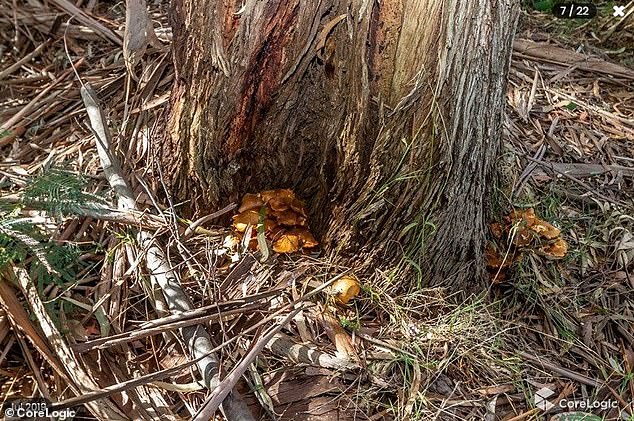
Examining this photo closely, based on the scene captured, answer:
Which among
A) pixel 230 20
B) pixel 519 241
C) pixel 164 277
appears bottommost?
pixel 164 277

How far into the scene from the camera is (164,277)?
2.36 meters

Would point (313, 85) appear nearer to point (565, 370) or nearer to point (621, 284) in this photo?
point (565, 370)

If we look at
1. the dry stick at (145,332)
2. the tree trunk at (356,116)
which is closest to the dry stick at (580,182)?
the tree trunk at (356,116)

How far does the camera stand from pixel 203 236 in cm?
262

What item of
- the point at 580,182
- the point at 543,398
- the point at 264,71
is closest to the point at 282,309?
the point at 264,71

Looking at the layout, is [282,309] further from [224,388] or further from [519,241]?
[519,241]

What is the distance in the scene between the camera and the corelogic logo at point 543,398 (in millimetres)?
2412

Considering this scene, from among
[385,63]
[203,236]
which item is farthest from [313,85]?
[203,236]

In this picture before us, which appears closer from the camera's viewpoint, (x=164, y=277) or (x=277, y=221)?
(x=164, y=277)

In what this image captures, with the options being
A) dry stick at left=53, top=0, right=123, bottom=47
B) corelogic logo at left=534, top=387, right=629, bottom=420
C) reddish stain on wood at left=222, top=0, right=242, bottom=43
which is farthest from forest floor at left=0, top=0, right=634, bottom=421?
reddish stain on wood at left=222, top=0, right=242, bottom=43

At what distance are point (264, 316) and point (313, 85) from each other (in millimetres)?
847

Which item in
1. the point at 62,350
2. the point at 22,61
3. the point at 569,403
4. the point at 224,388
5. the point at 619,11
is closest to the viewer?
the point at 224,388

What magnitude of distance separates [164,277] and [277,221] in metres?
0.46

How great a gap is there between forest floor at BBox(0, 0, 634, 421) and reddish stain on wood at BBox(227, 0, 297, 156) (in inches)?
15.9
